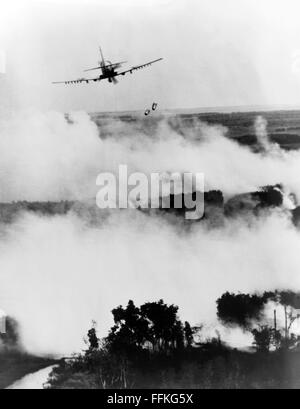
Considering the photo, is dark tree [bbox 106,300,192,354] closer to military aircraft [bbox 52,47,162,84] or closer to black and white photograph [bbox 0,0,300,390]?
black and white photograph [bbox 0,0,300,390]

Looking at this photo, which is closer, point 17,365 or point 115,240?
point 17,365

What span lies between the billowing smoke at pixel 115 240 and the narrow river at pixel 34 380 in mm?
196

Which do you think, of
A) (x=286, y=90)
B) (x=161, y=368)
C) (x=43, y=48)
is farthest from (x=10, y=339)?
(x=286, y=90)

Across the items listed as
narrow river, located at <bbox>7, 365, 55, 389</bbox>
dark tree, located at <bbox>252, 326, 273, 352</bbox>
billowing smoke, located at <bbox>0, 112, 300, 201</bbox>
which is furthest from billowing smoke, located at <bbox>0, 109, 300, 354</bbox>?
dark tree, located at <bbox>252, 326, 273, 352</bbox>

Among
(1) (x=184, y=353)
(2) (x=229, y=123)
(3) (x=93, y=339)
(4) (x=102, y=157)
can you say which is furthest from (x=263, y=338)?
(4) (x=102, y=157)

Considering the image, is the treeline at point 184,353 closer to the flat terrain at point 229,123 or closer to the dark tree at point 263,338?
the dark tree at point 263,338

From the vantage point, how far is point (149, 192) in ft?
11.5

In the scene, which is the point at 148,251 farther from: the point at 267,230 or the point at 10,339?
the point at 10,339

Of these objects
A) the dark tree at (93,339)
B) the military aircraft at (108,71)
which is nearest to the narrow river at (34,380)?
the dark tree at (93,339)

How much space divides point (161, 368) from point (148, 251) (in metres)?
0.93

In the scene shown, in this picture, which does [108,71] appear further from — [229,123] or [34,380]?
[34,380]

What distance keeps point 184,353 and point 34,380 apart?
122 cm

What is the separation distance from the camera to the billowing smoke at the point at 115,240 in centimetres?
343

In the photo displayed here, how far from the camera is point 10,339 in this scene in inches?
134
